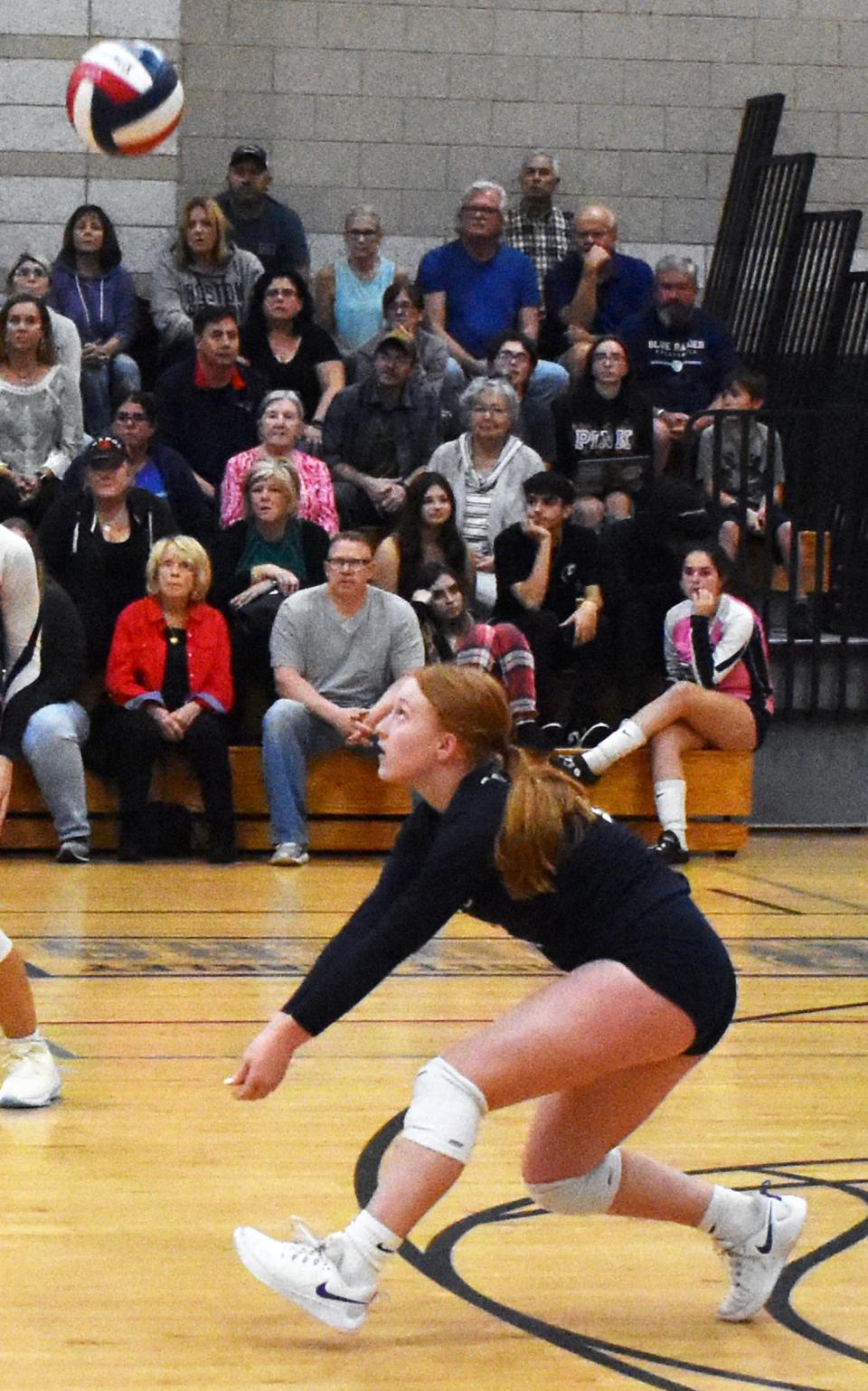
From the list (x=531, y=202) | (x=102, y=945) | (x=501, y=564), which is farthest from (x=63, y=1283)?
(x=531, y=202)

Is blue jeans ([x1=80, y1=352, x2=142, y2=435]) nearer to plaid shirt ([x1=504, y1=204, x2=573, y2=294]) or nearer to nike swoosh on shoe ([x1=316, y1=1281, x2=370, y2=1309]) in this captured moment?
plaid shirt ([x1=504, y1=204, x2=573, y2=294])

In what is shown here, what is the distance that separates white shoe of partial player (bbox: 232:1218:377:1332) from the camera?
3.53 metres

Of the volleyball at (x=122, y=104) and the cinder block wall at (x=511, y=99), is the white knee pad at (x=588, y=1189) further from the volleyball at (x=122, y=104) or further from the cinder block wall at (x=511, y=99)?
the cinder block wall at (x=511, y=99)

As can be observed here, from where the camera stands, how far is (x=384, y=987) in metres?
7.06

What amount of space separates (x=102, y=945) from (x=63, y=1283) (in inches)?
143

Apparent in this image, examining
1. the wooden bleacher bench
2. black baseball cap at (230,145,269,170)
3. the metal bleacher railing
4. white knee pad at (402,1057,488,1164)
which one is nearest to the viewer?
white knee pad at (402,1057,488,1164)

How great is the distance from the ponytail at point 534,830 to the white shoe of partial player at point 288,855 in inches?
237

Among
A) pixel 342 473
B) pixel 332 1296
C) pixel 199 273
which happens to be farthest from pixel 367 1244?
pixel 199 273

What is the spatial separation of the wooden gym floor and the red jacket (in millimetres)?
1636

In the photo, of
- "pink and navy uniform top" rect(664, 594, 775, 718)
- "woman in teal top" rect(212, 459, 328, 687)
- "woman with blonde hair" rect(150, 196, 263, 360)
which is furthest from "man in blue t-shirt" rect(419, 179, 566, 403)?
"pink and navy uniform top" rect(664, 594, 775, 718)

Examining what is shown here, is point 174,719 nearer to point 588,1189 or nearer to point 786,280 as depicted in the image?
point 588,1189

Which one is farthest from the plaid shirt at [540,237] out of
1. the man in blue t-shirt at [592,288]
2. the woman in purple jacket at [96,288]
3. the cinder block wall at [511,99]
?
the woman in purple jacket at [96,288]

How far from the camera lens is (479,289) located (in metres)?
12.5

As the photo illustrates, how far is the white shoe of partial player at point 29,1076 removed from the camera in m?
5.27
